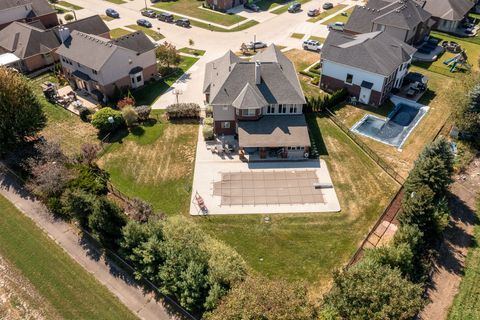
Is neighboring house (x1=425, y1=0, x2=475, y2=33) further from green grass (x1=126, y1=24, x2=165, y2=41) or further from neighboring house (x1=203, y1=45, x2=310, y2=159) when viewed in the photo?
green grass (x1=126, y1=24, x2=165, y2=41)

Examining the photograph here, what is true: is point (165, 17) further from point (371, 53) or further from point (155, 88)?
point (371, 53)

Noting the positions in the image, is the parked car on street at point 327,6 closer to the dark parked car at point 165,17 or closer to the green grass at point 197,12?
the green grass at point 197,12

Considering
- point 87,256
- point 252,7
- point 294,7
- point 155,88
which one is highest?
point 294,7

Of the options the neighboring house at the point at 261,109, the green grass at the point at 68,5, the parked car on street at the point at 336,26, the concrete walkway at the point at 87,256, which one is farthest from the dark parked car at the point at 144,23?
the concrete walkway at the point at 87,256

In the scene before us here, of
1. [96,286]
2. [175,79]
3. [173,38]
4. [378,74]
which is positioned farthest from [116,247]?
[173,38]

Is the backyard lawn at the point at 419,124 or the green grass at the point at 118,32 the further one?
the green grass at the point at 118,32

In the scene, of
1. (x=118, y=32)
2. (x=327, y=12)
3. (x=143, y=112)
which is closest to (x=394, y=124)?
(x=143, y=112)
